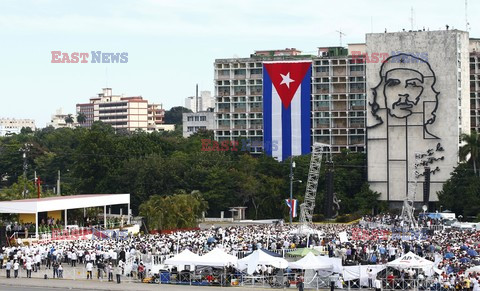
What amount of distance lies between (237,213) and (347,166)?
15.5 m

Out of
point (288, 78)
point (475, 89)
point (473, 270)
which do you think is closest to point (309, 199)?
point (288, 78)

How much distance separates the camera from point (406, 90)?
4508 inches

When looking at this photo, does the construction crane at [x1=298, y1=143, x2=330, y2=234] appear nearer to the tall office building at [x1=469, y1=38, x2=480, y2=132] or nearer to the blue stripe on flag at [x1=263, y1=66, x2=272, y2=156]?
the blue stripe on flag at [x1=263, y1=66, x2=272, y2=156]

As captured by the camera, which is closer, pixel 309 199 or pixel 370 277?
pixel 370 277

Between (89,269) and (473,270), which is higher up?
(473,270)

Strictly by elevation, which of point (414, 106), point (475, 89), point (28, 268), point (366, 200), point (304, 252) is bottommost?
Answer: point (28, 268)

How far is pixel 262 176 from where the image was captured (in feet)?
378

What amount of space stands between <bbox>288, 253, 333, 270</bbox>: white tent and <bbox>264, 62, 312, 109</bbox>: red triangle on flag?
77691mm

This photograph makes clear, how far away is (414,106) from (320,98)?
1743 cm

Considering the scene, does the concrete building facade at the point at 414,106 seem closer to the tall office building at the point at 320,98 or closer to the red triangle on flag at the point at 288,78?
the tall office building at the point at 320,98

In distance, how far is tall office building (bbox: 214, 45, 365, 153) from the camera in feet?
418

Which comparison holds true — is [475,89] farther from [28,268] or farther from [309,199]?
[28,268]

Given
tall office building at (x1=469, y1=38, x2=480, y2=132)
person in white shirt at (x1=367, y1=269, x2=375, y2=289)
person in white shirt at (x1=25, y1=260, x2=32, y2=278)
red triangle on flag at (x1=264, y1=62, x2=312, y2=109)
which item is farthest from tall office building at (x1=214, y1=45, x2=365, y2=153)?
person in white shirt at (x1=367, y1=269, x2=375, y2=289)

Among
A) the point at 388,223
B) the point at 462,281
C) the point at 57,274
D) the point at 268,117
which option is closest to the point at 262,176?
the point at 268,117
